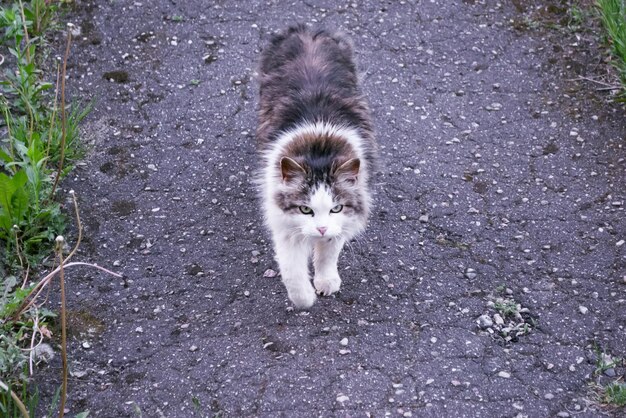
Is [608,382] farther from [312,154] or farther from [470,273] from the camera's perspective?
[312,154]

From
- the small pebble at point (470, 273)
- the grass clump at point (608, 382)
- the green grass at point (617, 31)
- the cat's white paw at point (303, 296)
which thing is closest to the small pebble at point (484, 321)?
the small pebble at point (470, 273)

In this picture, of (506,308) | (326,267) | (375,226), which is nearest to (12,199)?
(326,267)

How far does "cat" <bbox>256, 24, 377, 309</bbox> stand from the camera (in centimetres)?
354

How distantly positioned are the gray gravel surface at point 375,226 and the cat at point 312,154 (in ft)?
1.16

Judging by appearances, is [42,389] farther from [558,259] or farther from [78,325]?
[558,259]

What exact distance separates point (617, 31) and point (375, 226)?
2.32 metres

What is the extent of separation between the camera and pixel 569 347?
374 cm

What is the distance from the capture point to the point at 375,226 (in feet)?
14.6

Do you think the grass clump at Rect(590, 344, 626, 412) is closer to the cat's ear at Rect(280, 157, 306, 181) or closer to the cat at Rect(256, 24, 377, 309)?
the cat at Rect(256, 24, 377, 309)

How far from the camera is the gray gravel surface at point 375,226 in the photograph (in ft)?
11.8

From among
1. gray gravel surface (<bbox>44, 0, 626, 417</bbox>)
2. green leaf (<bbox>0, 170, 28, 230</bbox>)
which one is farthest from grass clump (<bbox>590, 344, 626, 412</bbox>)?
green leaf (<bbox>0, 170, 28, 230</bbox>)

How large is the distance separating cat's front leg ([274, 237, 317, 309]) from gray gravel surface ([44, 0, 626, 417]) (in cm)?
17

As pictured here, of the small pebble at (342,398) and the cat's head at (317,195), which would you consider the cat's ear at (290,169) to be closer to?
the cat's head at (317,195)

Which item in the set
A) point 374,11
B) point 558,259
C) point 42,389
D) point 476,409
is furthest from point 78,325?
point 374,11
